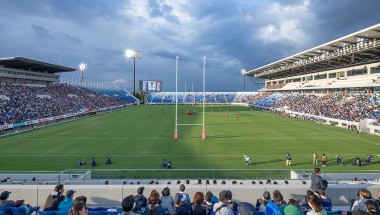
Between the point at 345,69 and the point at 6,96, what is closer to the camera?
the point at 6,96

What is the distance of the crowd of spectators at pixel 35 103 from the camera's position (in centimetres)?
4314

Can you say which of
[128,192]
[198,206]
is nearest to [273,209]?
[198,206]

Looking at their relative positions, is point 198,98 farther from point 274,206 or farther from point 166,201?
point 274,206

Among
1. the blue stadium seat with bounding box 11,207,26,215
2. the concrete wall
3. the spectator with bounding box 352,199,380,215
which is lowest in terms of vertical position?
the concrete wall

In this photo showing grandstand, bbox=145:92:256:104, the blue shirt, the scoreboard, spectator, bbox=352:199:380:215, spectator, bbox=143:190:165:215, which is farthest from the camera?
grandstand, bbox=145:92:256:104

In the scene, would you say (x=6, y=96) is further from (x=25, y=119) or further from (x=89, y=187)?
(x=89, y=187)

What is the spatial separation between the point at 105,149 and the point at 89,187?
743 inches

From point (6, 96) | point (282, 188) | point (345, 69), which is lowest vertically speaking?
point (282, 188)

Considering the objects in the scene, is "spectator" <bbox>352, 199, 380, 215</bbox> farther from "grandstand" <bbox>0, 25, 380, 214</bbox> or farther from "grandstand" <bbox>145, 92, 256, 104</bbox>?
"grandstand" <bbox>145, 92, 256, 104</bbox>

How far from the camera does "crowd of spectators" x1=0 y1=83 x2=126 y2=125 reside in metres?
43.1

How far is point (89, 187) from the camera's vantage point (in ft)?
28.0

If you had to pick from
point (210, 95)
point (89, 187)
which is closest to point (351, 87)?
point (89, 187)

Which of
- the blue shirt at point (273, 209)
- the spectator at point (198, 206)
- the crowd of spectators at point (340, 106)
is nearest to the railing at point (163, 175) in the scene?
the spectator at point (198, 206)

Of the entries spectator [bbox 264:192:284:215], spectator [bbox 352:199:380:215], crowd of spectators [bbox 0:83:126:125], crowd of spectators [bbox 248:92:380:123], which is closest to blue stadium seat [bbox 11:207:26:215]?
spectator [bbox 264:192:284:215]
